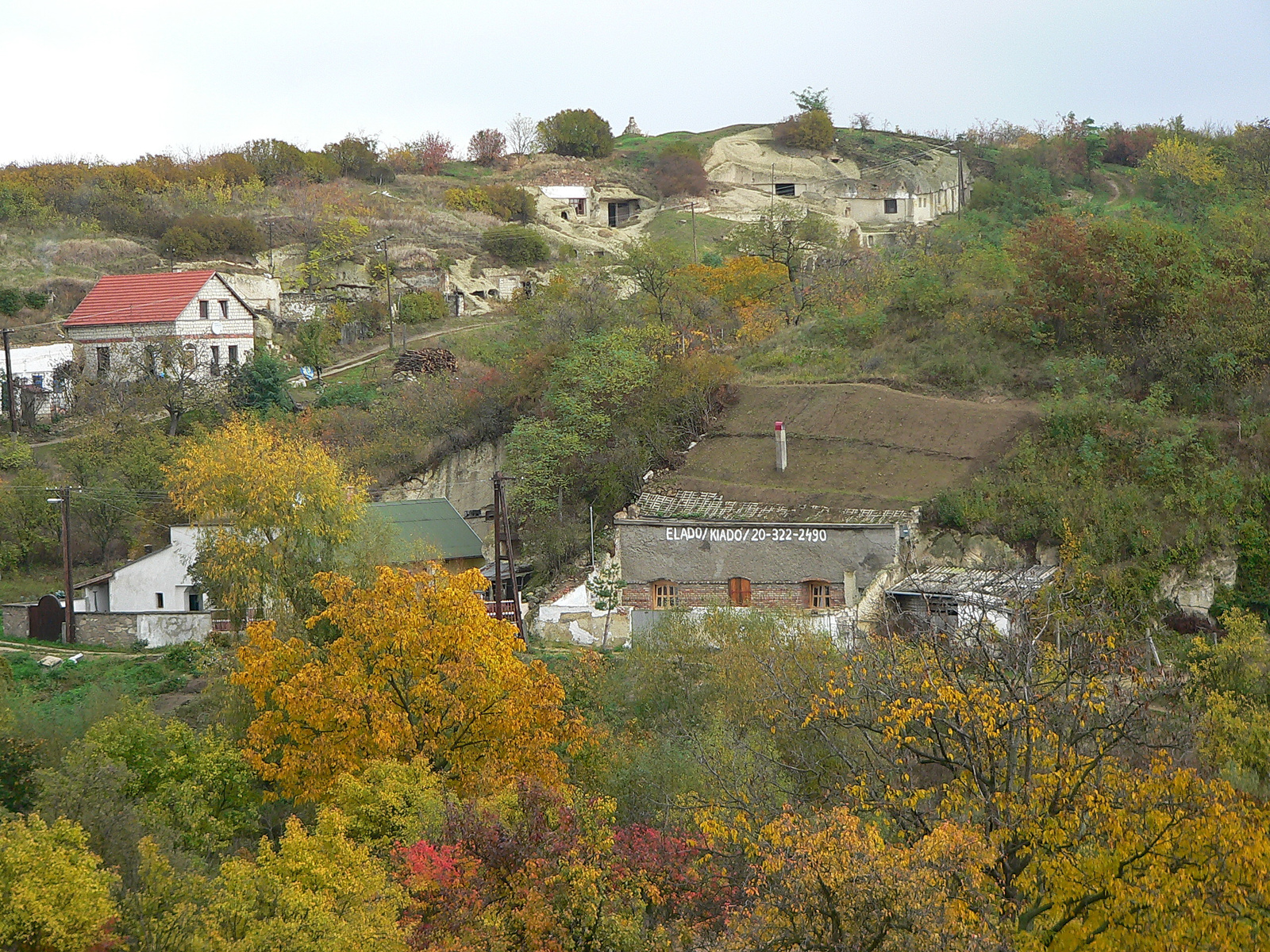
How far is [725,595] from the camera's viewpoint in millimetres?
28812

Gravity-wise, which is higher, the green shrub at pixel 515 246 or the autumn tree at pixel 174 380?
the green shrub at pixel 515 246

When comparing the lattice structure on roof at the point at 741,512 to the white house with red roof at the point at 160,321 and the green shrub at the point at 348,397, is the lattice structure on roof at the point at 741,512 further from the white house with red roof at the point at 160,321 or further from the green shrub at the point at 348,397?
the white house with red roof at the point at 160,321

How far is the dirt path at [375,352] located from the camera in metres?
52.4

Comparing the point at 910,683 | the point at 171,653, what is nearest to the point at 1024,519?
the point at 910,683

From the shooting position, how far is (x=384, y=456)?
41.9 m

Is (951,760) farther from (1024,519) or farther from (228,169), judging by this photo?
(228,169)

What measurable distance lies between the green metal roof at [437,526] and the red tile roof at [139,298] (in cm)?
1779

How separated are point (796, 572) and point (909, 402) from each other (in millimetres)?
7337

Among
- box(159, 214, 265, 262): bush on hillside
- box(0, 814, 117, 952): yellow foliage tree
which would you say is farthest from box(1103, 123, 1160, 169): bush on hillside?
box(0, 814, 117, 952): yellow foliage tree

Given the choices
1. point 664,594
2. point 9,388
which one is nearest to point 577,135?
point 9,388

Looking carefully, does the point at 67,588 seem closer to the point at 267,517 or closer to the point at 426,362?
the point at 267,517

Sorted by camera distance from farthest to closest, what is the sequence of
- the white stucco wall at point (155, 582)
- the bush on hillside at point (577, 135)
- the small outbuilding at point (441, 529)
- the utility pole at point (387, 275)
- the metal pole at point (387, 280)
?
1. the bush on hillside at point (577, 135)
2. the utility pole at point (387, 275)
3. the metal pole at point (387, 280)
4. the small outbuilding at point (441, 529)
5. the white stucco wall at point (155, 582)

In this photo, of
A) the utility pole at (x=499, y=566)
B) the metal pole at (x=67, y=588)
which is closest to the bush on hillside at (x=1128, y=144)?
the utility pole at (x=499, y=566)

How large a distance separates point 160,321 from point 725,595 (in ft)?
100
